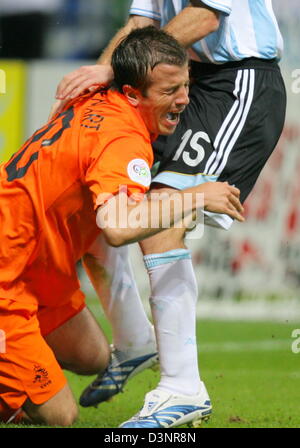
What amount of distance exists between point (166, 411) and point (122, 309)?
94cm

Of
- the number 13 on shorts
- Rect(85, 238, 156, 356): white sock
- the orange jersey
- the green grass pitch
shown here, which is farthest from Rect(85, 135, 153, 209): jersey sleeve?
the green grass pitch

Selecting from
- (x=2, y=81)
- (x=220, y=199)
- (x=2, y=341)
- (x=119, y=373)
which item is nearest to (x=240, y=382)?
(x=119, y=373)

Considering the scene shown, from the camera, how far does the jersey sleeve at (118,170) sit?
3984 mm

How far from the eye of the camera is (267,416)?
16.1 ft

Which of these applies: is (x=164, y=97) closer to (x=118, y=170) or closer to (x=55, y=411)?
(x=118, y=170)

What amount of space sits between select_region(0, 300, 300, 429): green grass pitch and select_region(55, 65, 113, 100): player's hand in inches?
62.8

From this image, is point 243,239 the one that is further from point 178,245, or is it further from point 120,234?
point 120,234

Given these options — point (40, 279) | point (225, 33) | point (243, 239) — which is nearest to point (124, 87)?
point (225, 33)

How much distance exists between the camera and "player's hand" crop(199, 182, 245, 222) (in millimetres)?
4055

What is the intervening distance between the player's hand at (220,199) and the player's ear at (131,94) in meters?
0.53

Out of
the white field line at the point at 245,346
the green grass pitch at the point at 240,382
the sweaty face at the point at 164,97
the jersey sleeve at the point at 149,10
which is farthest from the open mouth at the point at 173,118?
the white field line at the point at 245,346

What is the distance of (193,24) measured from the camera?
4.48m

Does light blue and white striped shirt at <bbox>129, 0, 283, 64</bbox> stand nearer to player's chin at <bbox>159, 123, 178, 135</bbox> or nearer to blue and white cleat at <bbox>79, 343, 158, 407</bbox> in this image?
player's chin at <bbox>159, 123, 178, 135</bbox>

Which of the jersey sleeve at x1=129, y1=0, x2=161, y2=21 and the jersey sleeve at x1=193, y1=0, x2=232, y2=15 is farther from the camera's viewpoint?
the jersey sleeve at x1=129, y1=0, x2=161, y2=21
